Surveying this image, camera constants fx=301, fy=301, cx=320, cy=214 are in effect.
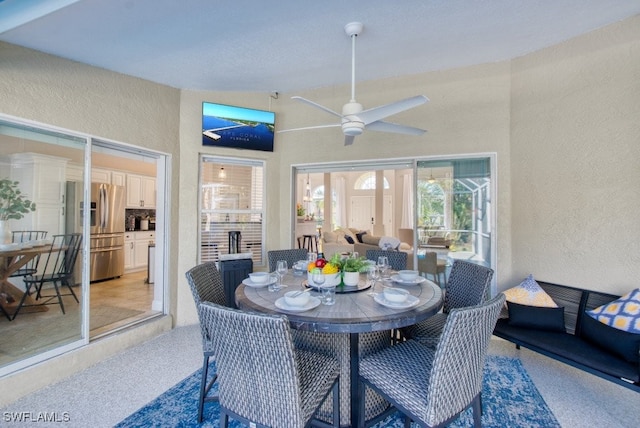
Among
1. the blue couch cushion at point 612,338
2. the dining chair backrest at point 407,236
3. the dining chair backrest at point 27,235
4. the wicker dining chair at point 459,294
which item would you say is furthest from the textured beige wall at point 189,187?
the dining chair backrest at point 407,236

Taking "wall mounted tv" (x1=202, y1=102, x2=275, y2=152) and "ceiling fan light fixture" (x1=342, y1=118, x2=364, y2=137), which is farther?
"wall mounted tv" (x1=202, y1=102, x2=275, y2=152)

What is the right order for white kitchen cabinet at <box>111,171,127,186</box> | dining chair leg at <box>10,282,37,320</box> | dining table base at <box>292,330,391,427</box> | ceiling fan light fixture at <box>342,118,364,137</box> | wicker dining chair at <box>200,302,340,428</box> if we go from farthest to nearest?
1. white kitchen cabinet at <box>111,171,127,186</box>
2. dining chair leg at <box>10,282,37,320</box>
3. ceiling fan light fixture at <box>342,118,364,137</box>
4. dining table base at <box>292,330,391,427</box>
5. wicker dining chair at <box>200,302,340,428</box>

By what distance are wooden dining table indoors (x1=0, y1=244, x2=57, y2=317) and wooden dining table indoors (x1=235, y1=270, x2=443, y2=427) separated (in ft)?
7.33

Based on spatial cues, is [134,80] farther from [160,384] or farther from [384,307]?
[384,307]

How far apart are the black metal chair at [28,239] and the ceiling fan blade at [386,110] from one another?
10.6 ft

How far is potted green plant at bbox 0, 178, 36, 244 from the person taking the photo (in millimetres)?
2658

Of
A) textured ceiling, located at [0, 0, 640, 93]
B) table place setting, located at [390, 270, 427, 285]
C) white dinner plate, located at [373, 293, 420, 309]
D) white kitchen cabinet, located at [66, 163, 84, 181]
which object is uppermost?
textured ceiling, located at [0, 0, 640, 93]

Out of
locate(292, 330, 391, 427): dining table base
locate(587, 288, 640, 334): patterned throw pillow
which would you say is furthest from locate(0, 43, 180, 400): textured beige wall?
locate(587, 288, 640, 334): patterned throw pillow

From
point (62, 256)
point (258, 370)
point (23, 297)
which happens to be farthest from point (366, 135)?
point (23, 297)

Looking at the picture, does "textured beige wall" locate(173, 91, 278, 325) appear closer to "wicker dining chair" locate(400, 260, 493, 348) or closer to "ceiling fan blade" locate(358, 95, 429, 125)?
"ceiling fan blade" locate(358, 95, 429, 125)

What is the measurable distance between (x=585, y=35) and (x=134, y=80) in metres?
4.76

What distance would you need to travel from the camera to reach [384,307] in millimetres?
1890

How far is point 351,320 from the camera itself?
1.66 meters

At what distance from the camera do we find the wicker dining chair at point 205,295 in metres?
2.15
